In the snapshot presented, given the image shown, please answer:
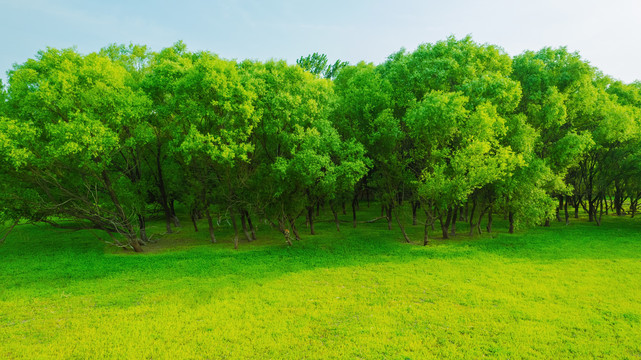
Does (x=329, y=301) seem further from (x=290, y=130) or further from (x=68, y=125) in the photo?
(x=68, y=125)

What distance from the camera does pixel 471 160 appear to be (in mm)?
22156

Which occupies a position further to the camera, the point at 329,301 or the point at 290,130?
the point at 290,130

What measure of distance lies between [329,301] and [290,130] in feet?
43.6

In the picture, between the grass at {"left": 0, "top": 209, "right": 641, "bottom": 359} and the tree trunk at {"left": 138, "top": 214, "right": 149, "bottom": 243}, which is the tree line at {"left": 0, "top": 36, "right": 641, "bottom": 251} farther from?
the grass at {"left": 0, "top": 209, "right": 641, "bottom": 359}

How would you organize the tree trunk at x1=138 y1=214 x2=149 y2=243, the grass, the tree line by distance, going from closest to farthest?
1. the grass
2. the tree line
3. the tree trunk at x1=138 y1=214 x2=149 y2=243

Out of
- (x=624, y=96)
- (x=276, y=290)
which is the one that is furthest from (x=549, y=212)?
(x=276, y=290)

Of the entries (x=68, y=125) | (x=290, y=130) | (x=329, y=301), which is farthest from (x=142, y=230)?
(x=329, y=301)

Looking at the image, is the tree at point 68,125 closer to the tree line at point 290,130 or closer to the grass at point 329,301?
the tree line at point 290,130

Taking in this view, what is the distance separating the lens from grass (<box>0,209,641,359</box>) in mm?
11703

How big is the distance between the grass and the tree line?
4.07m

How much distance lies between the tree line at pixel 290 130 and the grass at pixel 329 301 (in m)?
4.07

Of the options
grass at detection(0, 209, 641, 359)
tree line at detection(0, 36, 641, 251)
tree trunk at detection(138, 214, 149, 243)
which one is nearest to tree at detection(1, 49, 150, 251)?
tree line at detection(0, 36, 641, 251)

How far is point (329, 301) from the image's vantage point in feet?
51.2

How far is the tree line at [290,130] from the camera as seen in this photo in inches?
845
